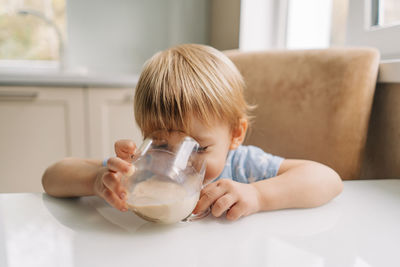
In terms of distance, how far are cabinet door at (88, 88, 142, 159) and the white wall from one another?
0.69 m

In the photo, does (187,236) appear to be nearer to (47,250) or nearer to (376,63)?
(47,250)

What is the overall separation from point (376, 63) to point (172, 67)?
56cm

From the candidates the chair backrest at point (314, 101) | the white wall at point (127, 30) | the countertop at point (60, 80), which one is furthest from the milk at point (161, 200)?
the white wall at point (127, 30)

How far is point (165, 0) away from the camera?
2.34 m

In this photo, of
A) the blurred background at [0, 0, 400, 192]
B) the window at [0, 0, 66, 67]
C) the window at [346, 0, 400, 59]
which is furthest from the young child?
the window at [0, 0, 66, 67]

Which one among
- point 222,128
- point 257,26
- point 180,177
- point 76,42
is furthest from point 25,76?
point 180,177

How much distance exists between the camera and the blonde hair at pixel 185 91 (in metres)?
0.55

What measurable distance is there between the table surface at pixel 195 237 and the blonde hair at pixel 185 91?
0.18 metres

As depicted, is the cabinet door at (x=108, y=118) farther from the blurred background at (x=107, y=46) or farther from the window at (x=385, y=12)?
the window at (x=385, y=12)

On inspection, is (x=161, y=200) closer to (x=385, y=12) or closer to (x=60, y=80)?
(x=385, y=12)

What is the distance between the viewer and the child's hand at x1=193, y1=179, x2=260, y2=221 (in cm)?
44

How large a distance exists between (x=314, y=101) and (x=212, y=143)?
457mm

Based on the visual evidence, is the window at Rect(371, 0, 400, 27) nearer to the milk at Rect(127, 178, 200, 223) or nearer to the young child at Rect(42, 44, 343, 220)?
the young child at Rect(42, 44, 343, 220)

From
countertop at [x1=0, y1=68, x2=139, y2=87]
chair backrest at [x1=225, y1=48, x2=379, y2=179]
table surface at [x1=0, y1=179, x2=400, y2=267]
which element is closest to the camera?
table surface at [x1=0, y1=179, x2=400, y2=267]
